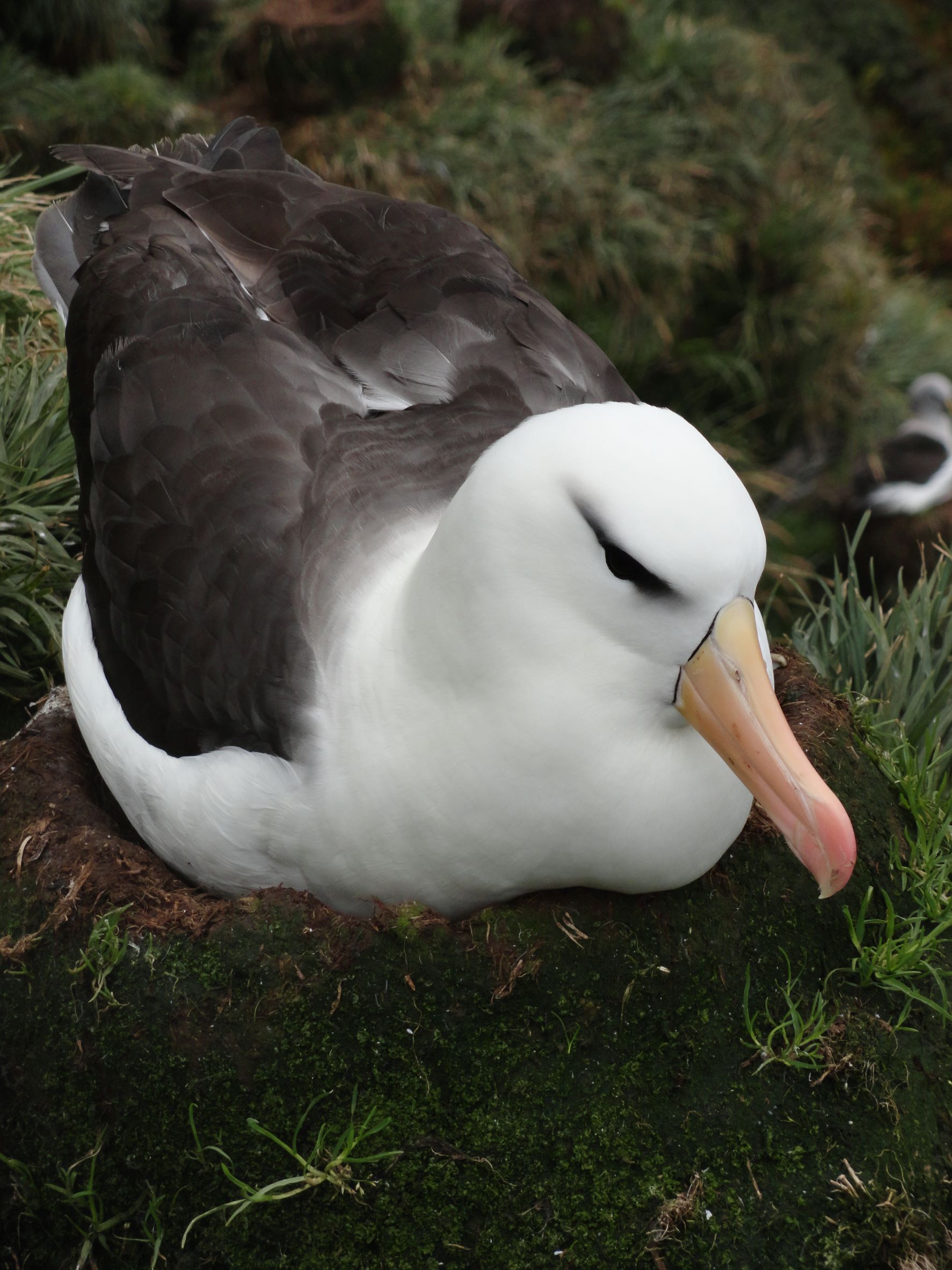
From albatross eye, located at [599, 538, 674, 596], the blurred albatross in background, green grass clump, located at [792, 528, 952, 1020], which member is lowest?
the blurred albatross in background

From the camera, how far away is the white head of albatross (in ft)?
7.50

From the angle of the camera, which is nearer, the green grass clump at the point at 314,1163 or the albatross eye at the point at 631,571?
the albatross eye at the point at 631,571

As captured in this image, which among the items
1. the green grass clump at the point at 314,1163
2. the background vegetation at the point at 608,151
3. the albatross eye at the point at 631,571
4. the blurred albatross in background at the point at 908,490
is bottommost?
the blurred albatross in background at the point at 908,490

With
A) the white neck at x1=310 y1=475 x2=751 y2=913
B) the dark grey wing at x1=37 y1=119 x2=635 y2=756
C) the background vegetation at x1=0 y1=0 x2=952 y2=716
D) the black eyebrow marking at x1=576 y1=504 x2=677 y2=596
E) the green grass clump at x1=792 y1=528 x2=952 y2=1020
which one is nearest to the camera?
the black eyebrow marking at x1=576 y1=504 x2=677 y2=596

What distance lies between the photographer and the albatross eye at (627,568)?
7.48 feet

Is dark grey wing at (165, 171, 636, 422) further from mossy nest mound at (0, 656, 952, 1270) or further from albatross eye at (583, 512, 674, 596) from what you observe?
mossy nest mound at (0, 656, 952, 1270)

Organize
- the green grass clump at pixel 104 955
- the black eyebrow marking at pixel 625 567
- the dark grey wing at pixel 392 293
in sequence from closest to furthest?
the black eyebrow marking at pixel 625 567 → the green grass clump at pixel 104 955 → the dark grey wing at pixel 392 293

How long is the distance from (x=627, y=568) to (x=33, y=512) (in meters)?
2.35

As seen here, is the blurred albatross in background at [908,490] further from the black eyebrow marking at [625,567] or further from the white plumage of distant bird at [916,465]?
the black eyebrow marking at [625,567]

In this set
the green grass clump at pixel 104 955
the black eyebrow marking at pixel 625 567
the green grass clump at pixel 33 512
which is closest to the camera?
the black eyebrow marking at pixel 625 567

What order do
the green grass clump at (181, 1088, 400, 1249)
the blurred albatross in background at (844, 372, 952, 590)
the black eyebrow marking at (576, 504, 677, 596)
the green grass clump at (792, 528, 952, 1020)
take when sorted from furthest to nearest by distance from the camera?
the blurred albatross in background at (844, 372, 952, 590)
the green grass clump at (792, 528, 952, 1020)
the green grass clump at (181, 1088, 400, 1249)
the black eyebrow marking at (576, 504, 677, 596)

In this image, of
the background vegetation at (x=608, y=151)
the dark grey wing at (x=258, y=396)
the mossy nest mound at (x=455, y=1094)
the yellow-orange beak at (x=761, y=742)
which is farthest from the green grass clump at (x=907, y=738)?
the background vegetation at (x=608, y=151)

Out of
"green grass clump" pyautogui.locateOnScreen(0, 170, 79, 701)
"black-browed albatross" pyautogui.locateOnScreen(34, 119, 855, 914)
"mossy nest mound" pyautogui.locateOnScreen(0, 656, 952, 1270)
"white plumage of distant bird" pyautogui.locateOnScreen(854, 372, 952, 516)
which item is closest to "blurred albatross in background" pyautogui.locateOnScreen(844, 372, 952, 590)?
"white plumage of distant bird" pyautogui.locateOnScreen(854, 372, 952, 516)

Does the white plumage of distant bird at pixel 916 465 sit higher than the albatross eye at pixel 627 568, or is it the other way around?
the albatross eye at pixel 627 568
